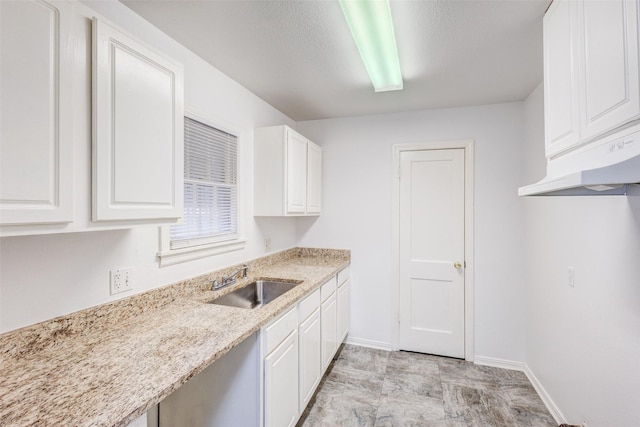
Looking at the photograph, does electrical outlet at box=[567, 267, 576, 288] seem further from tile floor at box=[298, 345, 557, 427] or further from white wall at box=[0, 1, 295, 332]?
white wall at box=[0, 1, 295, 332]

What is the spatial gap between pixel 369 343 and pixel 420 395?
880mm

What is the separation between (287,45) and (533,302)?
2.82 meters

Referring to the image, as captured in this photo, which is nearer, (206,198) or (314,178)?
(206,198)

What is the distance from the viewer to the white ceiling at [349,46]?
1515mm

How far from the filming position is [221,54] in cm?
196

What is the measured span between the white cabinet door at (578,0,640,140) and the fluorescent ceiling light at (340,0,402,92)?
79cm

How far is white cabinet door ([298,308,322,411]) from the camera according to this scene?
202 cm

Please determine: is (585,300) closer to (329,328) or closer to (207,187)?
(329,328)

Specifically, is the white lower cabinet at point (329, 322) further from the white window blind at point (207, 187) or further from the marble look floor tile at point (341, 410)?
the white window blind at point (207, 187)

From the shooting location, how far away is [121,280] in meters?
1.49

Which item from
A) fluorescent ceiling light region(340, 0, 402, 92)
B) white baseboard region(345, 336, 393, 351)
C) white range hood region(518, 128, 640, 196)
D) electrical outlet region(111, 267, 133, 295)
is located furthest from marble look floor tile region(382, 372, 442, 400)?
fluorescent ceiling light region(340, 0, 402, 92)

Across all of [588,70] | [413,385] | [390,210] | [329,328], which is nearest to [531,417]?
[413,385]

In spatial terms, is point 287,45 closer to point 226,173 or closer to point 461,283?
point 226,173

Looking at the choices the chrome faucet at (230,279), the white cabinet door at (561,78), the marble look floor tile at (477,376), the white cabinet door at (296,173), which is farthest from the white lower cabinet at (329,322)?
the white cabinet door at (561,78)
